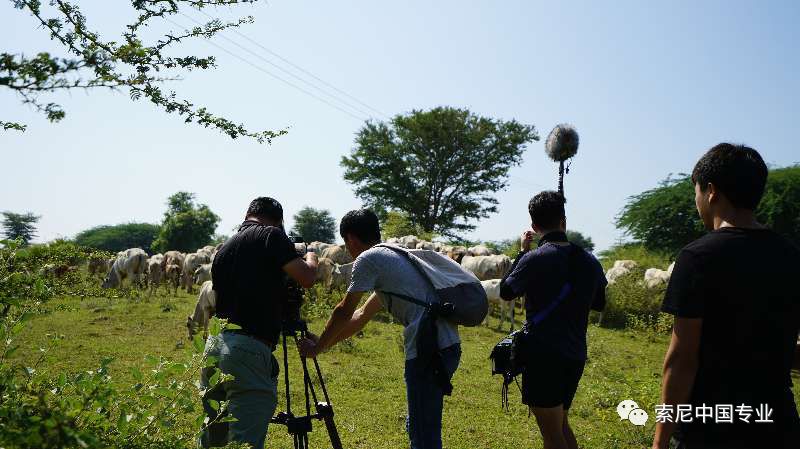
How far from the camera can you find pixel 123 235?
8169 cm

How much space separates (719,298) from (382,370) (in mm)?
7292

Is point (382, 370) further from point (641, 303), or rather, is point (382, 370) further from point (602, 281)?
point (641, 303)

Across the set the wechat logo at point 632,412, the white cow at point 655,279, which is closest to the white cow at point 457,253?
the white cow at point 655,279

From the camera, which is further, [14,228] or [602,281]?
[602,281]

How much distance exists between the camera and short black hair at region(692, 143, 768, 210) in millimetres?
2021

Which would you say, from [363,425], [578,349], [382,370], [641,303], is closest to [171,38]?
[578,349]

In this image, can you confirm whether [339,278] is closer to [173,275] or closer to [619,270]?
[173,275]

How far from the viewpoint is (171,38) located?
6.66ft

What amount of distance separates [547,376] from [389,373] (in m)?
5.66

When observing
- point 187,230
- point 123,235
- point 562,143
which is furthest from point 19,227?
point 123,235

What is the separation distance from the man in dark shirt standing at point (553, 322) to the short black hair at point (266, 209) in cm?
152

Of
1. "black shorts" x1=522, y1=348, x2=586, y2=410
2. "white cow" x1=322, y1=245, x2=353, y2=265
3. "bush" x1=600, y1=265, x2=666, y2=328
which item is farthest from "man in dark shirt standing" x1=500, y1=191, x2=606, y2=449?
"white cow" x1=322, y1=245, x2=353, y2=265

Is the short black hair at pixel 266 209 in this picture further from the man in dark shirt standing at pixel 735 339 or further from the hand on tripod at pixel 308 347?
the man in dark shirt standing at pixel 735 339

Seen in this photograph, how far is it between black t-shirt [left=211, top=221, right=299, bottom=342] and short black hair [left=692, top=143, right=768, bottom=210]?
86.2 inches
